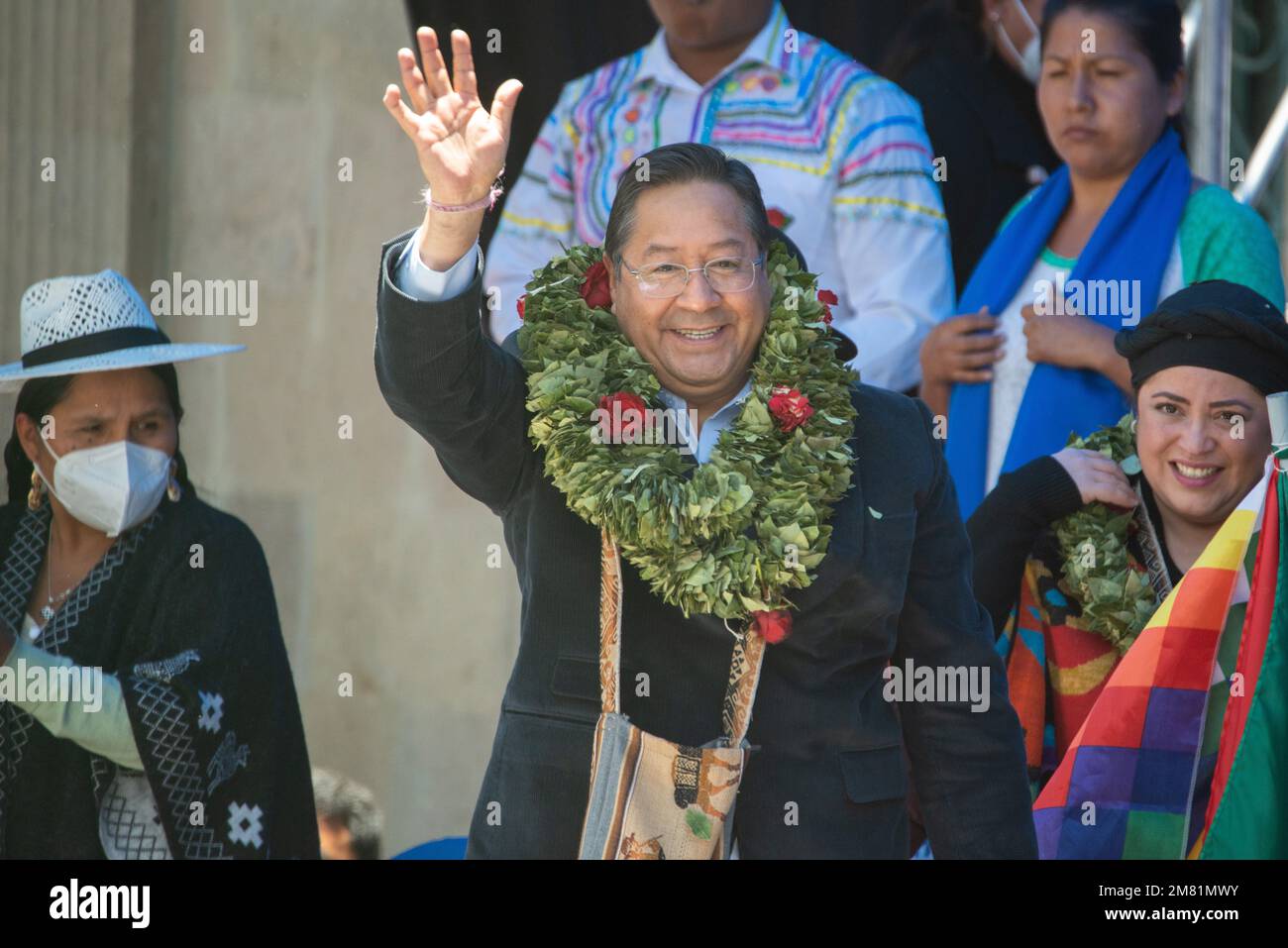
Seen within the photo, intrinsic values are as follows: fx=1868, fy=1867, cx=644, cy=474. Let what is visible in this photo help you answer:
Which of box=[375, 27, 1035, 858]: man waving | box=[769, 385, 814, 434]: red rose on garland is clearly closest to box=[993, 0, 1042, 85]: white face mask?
box=[375, 27, 1035, 858]: man waving

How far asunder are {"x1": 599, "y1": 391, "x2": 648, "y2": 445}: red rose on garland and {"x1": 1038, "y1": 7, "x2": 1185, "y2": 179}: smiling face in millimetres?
2001

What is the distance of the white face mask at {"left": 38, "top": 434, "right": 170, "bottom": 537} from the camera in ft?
14.6

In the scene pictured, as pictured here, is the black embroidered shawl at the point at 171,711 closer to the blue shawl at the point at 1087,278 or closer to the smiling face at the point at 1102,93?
the blue shawl at the point at 1087,278

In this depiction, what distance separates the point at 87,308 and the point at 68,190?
125 centimetres

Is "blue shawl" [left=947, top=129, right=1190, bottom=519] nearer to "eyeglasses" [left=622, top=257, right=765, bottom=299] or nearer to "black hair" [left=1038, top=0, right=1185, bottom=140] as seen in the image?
"black hair" [left=1038, top=0, right=1185, bottom=140]

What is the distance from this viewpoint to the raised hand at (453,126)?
10.9 ft

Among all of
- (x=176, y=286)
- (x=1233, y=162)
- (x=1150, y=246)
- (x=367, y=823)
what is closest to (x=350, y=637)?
(x=367, y=823)

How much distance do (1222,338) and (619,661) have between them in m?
1.77

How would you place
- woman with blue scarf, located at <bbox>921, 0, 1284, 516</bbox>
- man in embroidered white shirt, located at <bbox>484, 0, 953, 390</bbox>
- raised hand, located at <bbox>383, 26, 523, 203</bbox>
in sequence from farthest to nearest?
man in embroidered white shirt, located at <bbox>484, 0, 953, 390</bbox>
woman with blue scarf, located at <bbox>921, 0, 1284, 516</bbox>
raised hand, located at <bbox>383, 26, 523, 203</bbox>

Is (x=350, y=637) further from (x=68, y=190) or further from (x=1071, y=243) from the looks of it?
(x=1071, y=243)

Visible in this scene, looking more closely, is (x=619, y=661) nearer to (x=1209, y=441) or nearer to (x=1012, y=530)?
(x=1012, y=530)

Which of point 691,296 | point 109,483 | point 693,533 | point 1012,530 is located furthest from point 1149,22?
point 109,483

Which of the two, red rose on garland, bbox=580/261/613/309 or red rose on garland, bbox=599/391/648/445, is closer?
red rose on garland, bbox=599/391/648/445

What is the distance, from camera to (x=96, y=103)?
5832 mm
